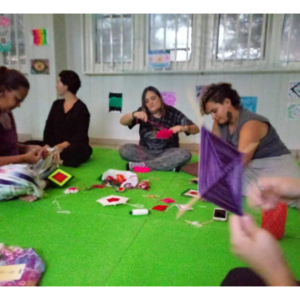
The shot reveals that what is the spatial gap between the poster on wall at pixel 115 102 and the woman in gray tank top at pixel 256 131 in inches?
74.8

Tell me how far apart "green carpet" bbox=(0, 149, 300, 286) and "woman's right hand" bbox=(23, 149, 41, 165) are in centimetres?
25

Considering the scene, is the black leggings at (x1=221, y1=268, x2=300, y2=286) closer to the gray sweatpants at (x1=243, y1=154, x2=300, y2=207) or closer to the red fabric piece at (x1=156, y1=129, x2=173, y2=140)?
the gray sweatpants at (x1=243, y1=154, x2=300, y2=207)

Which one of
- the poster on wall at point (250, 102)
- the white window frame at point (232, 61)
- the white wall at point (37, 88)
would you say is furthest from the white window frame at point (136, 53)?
the poster on wall at point (250, 102)

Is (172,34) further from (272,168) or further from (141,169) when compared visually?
(272,168)

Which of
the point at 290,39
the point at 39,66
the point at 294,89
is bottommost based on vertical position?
the point at 294,89

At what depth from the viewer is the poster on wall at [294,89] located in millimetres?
3057

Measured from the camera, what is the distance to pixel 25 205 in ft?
5.58

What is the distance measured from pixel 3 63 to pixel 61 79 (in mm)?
1696

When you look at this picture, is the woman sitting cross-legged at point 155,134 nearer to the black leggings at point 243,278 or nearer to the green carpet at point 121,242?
the green carpet at point 121,242

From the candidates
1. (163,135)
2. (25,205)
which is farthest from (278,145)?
(25,205)

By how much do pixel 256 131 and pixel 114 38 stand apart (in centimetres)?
231

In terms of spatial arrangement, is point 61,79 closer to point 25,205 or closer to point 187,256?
point 25,205

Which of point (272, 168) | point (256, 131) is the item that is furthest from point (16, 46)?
point (272, 168)

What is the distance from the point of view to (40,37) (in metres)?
3.45
